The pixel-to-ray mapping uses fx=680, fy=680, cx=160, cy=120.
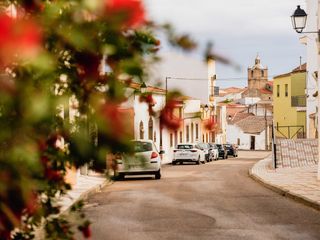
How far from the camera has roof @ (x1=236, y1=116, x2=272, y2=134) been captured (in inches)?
4163

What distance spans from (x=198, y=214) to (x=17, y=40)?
1254cm

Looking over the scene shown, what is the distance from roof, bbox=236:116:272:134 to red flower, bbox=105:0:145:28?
103802 millimetres

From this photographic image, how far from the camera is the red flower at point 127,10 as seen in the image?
1.92 m

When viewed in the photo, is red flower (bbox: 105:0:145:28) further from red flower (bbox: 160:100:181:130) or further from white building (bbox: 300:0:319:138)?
white building (bbox: 300:0:319:138)

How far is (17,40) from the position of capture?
1712mm

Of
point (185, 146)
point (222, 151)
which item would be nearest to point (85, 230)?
point (185, 146)

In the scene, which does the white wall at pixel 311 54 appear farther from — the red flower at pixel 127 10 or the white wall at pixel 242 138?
the white wall at pixel 242 138

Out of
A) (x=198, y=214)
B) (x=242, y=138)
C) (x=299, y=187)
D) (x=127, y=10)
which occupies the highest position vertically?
(x=242, y=138)

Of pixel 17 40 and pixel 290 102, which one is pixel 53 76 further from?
pixel 290 102

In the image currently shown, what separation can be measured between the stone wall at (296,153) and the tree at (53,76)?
101 ft

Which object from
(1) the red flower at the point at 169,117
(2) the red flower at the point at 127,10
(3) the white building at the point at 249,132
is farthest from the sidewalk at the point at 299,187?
(3) the white building at the point at 249,132

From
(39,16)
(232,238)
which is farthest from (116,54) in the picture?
(232,238)

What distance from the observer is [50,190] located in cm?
352

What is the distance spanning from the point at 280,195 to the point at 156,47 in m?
16.6
